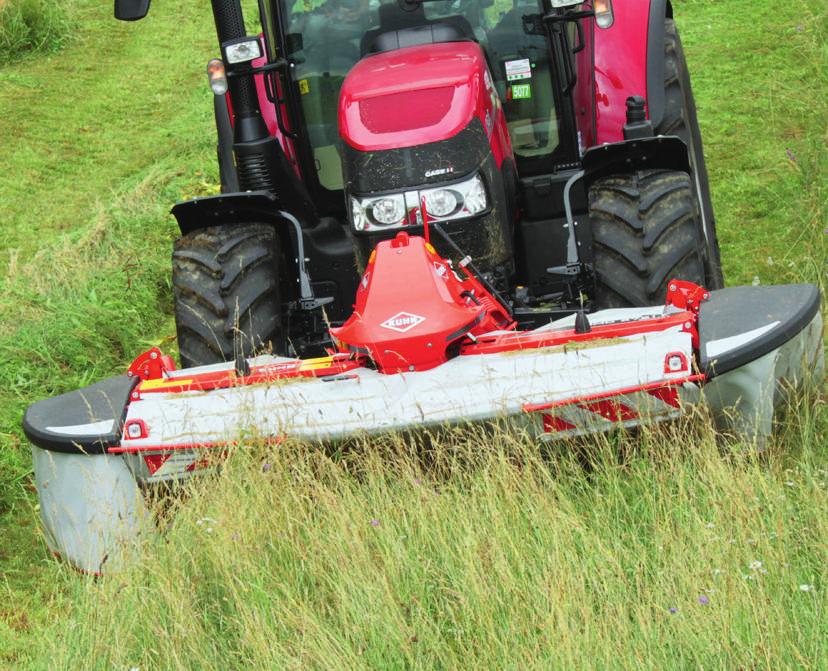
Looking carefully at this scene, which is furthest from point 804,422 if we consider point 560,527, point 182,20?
point 182,20

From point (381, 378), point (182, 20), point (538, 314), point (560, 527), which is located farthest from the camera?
point (182, 20)

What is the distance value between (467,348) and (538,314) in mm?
801

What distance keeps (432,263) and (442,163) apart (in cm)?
60

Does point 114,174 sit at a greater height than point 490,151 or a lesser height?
lesser

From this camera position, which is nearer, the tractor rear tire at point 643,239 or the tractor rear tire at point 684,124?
the tractor rear tire at point 643,239

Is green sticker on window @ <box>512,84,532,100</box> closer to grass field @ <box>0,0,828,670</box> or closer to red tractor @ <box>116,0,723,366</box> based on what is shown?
red tractor @ <box>116,0,723,366</box>

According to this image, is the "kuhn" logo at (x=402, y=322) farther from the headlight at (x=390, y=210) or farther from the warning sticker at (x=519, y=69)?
the warning sticker at (x=519, y=69)

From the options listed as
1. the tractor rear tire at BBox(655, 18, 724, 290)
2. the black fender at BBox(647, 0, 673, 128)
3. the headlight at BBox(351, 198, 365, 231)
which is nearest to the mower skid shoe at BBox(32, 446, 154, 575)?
the headlight at BBox(351, 198, 365, 231)

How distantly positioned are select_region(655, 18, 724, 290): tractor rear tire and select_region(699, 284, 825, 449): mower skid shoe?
1.59 meters

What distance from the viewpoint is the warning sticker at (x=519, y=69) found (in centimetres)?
588

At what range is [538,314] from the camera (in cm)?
A: 530

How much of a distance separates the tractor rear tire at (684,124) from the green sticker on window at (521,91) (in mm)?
723

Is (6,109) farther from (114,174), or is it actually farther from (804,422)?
(804,422)

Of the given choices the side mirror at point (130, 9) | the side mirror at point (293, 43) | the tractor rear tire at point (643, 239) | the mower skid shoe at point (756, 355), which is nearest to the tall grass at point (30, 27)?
the side mirror at point (293, 43)
